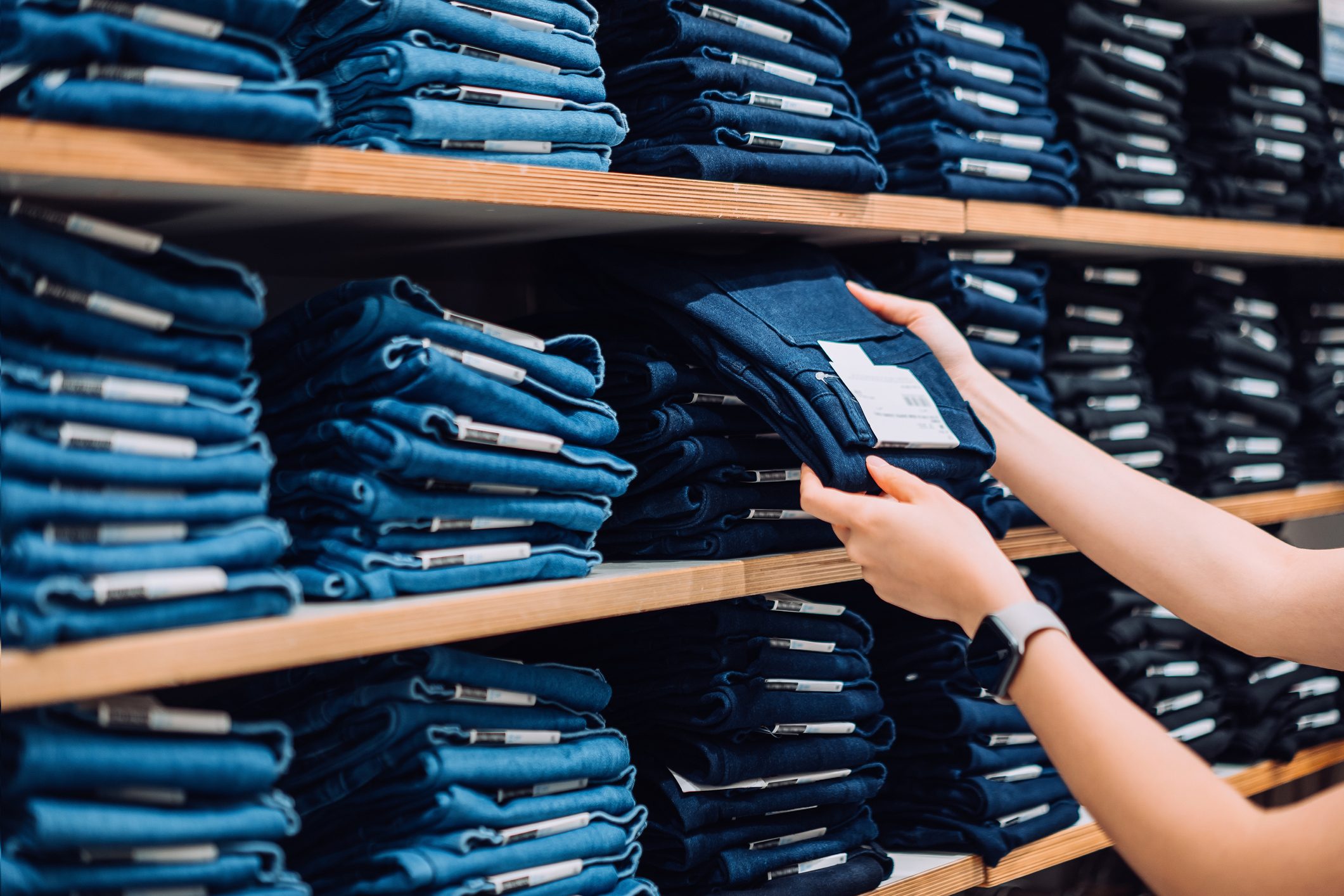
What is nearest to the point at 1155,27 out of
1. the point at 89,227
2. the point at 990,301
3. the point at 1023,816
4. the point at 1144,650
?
the point at 990,301

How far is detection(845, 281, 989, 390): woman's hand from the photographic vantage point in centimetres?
143

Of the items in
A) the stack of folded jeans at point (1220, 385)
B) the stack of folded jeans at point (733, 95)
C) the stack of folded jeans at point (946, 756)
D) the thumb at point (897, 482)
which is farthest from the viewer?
the stack of folded jeans at point (1220, 385)

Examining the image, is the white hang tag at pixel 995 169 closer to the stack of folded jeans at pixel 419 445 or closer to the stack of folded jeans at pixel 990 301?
the stack of folded jeans at pixel 990 301

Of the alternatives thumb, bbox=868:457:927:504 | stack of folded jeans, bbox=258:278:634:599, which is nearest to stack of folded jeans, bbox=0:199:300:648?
stack of folded jeans, bbox=258:278:634:599

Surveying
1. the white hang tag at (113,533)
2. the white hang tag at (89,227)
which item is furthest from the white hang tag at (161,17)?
the white hang tag at (113,533)

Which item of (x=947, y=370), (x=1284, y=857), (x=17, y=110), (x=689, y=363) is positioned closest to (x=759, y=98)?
(x=689, y=363)

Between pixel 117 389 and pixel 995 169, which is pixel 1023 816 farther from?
pixel 117 389

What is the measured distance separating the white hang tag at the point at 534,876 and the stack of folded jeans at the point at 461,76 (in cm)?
66

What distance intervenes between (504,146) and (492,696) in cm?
53

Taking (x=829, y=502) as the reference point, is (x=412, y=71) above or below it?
above

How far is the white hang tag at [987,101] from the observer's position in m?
1.58

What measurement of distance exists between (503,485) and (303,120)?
1.25ft

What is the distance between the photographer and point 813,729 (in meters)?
1.36

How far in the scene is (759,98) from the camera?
4.27 ft
